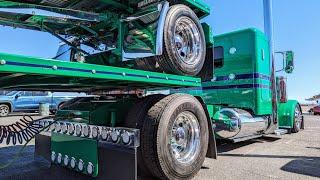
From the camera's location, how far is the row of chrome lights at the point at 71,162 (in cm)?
367

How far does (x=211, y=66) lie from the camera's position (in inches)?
209

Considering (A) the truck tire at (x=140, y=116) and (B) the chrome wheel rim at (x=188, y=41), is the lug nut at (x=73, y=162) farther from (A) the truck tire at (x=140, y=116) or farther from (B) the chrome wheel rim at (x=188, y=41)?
(B) the chrome wheel rim at (x=188, y=41)

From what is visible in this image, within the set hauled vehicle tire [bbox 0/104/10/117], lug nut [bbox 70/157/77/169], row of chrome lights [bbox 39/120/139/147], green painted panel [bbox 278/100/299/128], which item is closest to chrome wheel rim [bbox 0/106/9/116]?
hauled vehicle tire [bbox 0/104/10/117]

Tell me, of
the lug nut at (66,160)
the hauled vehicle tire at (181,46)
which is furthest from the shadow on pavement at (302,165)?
the lug nut at (66,160)

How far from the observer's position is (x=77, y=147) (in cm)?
388

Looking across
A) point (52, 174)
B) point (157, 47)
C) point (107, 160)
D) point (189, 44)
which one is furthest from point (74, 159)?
point (189, 44)

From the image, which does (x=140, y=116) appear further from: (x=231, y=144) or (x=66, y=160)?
(x=231, y=144)

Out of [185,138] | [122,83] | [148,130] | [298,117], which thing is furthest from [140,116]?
[298,117]

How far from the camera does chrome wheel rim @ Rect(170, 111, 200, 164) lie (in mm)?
4289

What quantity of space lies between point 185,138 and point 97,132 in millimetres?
1273

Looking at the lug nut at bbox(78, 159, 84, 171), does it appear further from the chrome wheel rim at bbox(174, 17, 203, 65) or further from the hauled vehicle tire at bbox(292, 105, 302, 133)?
the hauled vehicle tire at bbox(292, 105, 302, 133)

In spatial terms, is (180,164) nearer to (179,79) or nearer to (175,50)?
(179,79)

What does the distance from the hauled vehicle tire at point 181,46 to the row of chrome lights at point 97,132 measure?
3.60 ft

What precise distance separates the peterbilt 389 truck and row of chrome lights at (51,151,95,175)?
12mm
